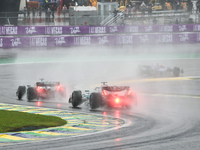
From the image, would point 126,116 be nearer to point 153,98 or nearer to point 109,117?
point 109,117

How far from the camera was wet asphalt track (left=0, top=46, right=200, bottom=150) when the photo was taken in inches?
509

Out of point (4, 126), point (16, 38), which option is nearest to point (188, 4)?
point (16, 38)

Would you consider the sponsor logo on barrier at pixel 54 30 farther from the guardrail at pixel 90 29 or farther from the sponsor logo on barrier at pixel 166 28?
the sponsor logo on barrier at pixel 166 28

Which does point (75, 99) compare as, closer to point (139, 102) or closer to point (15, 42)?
point (139, 102)

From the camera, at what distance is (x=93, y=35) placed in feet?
166

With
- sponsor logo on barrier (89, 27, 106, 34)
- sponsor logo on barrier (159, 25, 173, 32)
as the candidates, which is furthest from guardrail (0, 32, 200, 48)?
sponsor logo on barrier (89, 27, 106, 34)

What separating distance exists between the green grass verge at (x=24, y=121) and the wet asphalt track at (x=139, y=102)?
2240 mm

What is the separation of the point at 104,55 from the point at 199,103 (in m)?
25.3

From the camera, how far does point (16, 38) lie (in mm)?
46781

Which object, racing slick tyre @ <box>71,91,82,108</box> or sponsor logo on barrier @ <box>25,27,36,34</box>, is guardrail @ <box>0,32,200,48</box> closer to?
sponsor logo on barrier @ <box>25,27,36,34</box>

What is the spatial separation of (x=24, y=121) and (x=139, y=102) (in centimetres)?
686

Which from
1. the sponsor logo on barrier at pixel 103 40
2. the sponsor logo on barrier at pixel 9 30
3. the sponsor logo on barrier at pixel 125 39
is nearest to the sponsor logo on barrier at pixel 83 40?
the sponsor logo on barrier at pixel 103 40

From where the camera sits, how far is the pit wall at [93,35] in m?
47.8

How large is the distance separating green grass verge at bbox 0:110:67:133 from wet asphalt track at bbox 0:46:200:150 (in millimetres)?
2240
